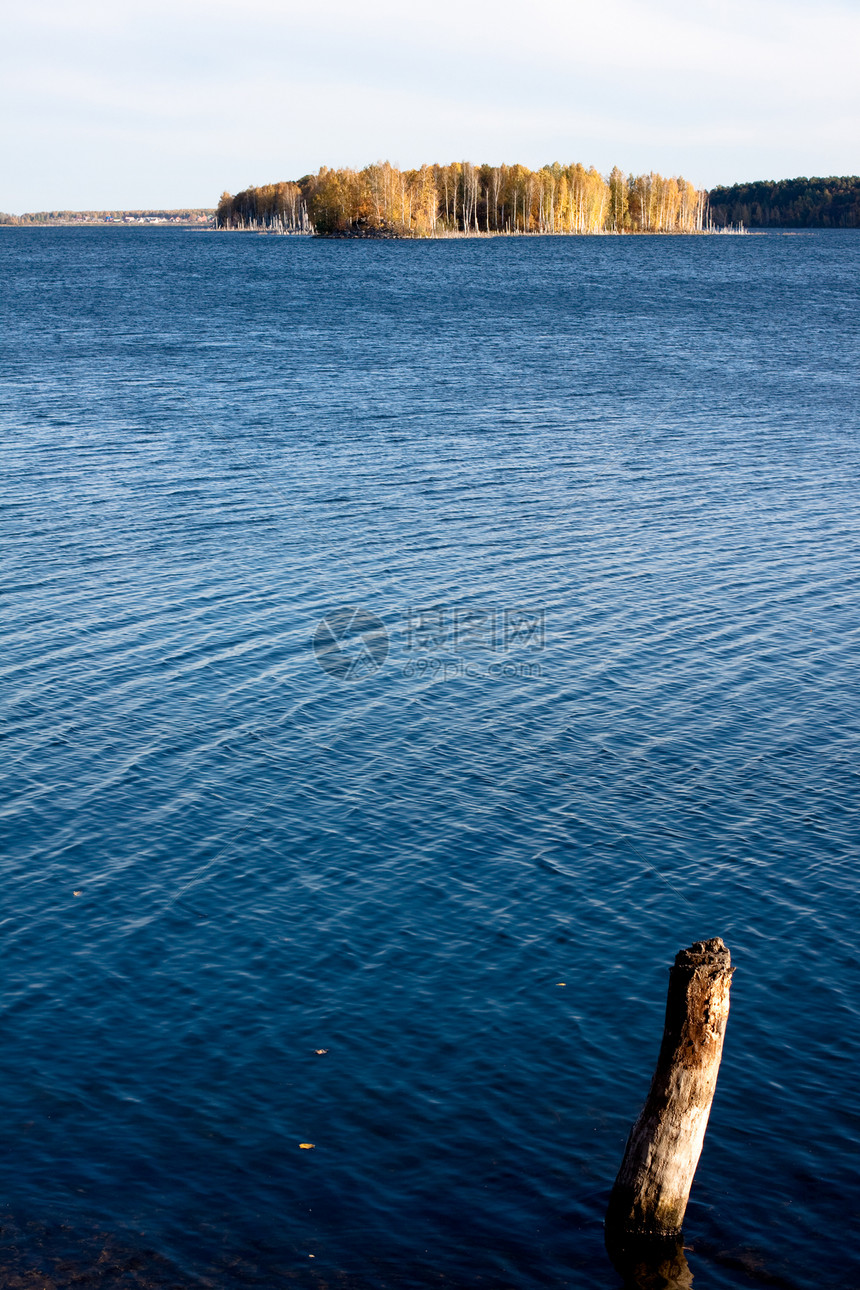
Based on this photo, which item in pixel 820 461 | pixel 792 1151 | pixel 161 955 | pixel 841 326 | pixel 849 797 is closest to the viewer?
pixel 792 1151

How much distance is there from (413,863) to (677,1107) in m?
10.4

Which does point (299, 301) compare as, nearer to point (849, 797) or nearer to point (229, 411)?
point (229, 411)

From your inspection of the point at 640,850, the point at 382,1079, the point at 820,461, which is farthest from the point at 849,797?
the point at 820,461

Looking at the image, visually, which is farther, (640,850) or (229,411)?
(229,411)

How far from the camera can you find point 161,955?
71.1 feet

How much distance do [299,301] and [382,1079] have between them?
15042 cm

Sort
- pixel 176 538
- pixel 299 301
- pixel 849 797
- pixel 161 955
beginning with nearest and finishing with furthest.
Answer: pixel 161 955 → pixel 849 797 → pixel 176 538 → pixel 299 301
